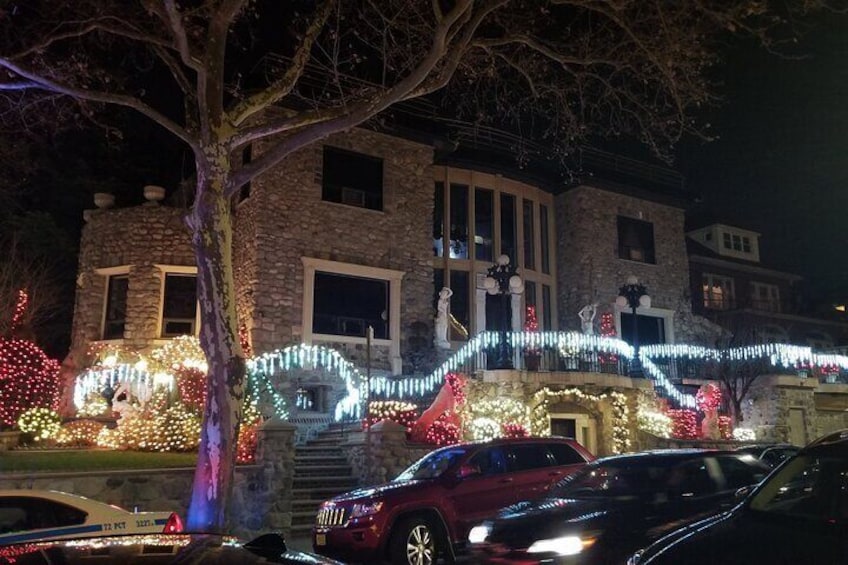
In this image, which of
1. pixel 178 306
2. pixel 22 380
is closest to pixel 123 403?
pixel 22 380

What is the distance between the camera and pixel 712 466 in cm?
791

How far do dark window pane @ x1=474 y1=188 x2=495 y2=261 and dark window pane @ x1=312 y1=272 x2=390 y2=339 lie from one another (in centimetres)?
475

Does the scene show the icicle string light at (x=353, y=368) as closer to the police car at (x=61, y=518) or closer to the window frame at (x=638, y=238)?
the window frame at (x=638, y=238)

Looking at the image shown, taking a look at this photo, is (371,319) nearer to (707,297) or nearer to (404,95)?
(404,95)

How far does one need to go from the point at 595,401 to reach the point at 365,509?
34.1 feet

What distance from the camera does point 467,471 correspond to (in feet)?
32.1

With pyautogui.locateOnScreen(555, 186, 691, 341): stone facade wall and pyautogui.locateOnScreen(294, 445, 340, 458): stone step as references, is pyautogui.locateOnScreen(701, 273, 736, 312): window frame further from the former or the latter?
pyautogui.locateOnScreen(294, 445, 340, 458): stone step

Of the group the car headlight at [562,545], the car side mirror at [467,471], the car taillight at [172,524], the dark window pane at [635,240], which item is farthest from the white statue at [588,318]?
the car taillight at [172,524]

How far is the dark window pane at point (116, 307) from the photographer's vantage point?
19781 millimetres

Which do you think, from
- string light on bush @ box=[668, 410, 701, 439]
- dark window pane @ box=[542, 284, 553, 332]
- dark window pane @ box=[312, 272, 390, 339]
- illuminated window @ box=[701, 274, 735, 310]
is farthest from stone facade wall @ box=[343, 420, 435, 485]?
illuminated window @ box=[701, 274, 735, 310]

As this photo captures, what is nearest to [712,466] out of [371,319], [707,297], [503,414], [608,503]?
[608,503]

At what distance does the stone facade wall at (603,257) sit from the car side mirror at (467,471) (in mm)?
15462

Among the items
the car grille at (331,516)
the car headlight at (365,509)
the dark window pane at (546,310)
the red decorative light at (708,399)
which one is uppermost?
the dark window pane at (546,310)

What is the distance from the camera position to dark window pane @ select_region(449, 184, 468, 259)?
918 inches
